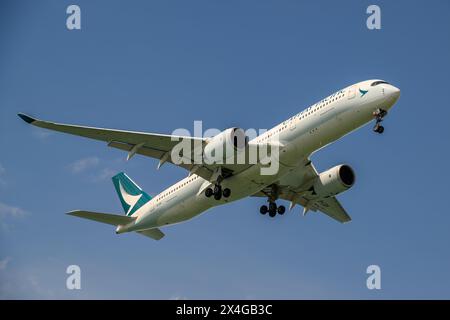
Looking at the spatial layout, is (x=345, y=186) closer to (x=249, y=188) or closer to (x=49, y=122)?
(x=249, y=188)

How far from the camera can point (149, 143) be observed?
39.4 meters

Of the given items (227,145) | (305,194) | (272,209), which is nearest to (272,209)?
(272,209)

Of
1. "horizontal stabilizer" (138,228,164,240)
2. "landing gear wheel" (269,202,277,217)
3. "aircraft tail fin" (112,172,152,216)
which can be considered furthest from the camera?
"horizontal stabilizer" (138,228,164,240)

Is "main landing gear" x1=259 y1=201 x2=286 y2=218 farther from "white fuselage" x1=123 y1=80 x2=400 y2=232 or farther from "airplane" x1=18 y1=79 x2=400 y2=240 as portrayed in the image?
"white fuselage" x1=123 y1=80 x2=400 y2=232

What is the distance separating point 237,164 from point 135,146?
580cm

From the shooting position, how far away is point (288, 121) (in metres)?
38.4

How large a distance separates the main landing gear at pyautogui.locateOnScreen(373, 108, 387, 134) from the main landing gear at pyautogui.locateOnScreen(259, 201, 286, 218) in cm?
1036

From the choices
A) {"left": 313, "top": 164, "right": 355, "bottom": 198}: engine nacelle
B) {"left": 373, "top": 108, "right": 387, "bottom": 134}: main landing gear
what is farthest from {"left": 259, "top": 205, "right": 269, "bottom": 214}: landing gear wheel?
{"left": 373, "top": 108, "right": 387, "bottom": 134}: main landing gear

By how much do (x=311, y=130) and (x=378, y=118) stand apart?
351 cm

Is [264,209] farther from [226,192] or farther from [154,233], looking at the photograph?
[154,233]

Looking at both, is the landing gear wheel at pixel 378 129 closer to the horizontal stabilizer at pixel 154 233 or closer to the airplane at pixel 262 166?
the airplane at pixel 262 166

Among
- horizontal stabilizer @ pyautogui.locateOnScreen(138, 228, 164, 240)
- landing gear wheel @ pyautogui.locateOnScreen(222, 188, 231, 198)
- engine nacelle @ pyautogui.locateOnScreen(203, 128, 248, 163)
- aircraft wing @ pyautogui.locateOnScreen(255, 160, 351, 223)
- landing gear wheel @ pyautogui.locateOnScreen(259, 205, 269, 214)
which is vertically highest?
engine nacelle @ pyautogui.locateOnScreen(203, 128, 248, 163)

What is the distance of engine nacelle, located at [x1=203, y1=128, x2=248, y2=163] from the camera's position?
1499 inches
